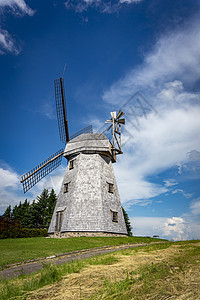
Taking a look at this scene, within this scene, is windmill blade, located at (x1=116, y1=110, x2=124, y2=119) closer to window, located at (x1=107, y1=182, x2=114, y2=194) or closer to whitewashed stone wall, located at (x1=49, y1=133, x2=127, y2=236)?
whitewashed stone wall, located at (x1=49, y1=133, x2=127, y2=236)

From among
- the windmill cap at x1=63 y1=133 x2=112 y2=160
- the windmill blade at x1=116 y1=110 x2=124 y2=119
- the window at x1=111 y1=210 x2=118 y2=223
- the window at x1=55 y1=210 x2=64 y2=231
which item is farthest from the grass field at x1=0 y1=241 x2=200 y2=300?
the windmill blade at x1=116 y1=110 x2=124 y2=119

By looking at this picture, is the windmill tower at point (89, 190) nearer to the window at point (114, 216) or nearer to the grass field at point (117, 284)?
the window at point (114, 216)

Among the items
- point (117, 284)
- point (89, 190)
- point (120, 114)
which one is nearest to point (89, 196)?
point (89, 190)

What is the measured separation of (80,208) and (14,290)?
718 inches

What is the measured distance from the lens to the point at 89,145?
26516 mm

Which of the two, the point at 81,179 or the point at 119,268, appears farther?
the point at 81,179

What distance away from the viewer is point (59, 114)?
99.6 feet

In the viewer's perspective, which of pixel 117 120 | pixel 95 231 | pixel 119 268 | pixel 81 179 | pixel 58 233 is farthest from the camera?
pixel 117 120

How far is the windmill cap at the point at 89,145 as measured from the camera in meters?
26.4

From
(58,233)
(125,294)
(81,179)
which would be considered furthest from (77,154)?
(125,294)

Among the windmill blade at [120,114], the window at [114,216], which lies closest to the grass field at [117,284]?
the window at [114,216]

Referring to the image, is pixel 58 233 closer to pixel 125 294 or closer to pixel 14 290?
pixel 14 290

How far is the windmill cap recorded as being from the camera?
86.5 feet

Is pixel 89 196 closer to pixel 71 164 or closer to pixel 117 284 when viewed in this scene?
pixel 71 164
